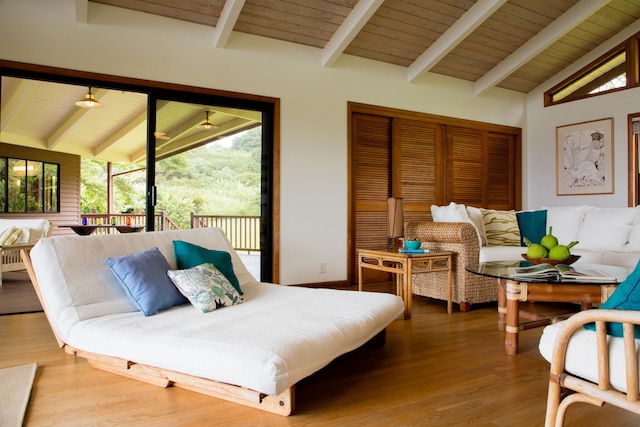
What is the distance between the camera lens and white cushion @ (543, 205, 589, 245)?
4344 millimetres

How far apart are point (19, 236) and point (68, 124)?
218cm

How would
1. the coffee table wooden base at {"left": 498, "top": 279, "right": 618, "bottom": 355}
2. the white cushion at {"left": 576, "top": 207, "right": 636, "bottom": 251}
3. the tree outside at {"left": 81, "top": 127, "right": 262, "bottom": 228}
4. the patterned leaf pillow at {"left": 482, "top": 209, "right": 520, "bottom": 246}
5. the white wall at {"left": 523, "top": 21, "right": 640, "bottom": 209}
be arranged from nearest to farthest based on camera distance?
1. the coffee table wooden base at {"left": 498, "top": 279, "right": 618, "bottom": 355}
2. the white cushion at {"left": 576, "top": 207, "right": 636, "bottom": 251}
3. the tree outside at {"left": 81, "top": 127, "right": 262, "bottom": 228}
4. the patterned leaf pillow at {"left": 482, "top": 209, "right": 520, "bottom": 246}
5. the white wall at {"left": 523, "top": 21, "right": 640, "bottom": 209}

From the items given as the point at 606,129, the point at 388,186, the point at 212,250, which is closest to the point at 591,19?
the point at 606,129

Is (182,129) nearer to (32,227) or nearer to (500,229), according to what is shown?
(32,227)

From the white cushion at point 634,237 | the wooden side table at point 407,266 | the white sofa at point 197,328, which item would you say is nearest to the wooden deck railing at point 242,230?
the wooden side table at point 407,266

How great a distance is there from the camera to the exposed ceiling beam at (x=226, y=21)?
378cm

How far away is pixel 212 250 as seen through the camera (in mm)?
2916

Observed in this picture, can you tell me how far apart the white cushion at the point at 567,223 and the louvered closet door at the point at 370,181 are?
1.83 m

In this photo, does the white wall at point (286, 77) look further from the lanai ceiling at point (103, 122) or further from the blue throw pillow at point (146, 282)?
the blue throw pillow at point (146, 282)

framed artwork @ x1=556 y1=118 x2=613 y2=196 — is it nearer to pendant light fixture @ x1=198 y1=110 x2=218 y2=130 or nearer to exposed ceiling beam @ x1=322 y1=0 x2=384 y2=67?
exposed ceiling beam @ x1=322 y1=0 x2=384 y2=67

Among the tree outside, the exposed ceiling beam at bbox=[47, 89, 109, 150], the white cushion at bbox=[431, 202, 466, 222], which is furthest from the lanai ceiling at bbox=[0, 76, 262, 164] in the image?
the white cushion at bbox=[431, 202, 466, 222]

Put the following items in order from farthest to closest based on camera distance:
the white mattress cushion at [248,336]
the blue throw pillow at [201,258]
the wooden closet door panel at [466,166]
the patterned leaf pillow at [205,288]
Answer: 1. the wooden closet door panel at [466,166]
2. the blue throw pillow at [201,258]
3. the patterned leaf pillow at [205,288]
4. the white mattress cushion at [248,336]

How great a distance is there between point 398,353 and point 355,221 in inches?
106

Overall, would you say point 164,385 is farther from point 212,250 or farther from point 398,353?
point 398,353
